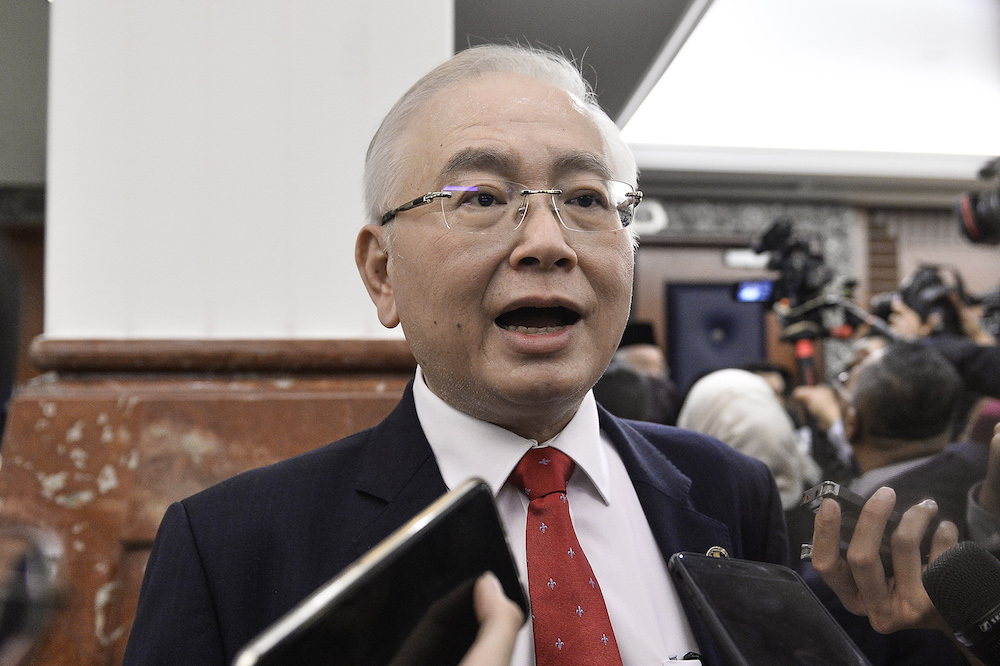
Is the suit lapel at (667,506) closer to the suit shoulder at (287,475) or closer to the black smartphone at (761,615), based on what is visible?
the black smartphone at (761,615)

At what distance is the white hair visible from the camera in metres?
0.83

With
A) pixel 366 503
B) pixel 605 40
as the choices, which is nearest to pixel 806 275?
pixel 605 40

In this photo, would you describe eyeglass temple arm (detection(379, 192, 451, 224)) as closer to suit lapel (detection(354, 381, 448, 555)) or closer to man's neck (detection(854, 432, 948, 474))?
suit lapel (detection(354, 381, 448, 555))

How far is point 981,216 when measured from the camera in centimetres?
226

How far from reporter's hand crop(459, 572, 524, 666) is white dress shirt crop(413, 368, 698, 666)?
0.26 meters

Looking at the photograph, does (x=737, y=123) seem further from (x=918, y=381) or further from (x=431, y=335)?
(x=431, y=335)

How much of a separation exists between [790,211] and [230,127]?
494 cm

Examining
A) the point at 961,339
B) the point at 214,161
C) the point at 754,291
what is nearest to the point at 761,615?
the point at 214,161

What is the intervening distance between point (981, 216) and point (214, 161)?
2229 mm

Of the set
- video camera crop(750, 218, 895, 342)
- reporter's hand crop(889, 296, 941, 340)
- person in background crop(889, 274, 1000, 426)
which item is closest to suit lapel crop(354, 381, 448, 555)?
person in background crop(889, 274, 1000, 426)

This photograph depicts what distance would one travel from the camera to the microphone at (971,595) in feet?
1.82

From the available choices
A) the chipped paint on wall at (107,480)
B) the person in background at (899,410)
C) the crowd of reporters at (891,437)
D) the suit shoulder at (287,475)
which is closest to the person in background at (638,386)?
the crowd of reporters at (891,437)

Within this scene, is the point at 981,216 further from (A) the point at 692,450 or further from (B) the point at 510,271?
(B) the point at 510,271

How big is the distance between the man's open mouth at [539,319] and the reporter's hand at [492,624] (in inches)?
12.4
